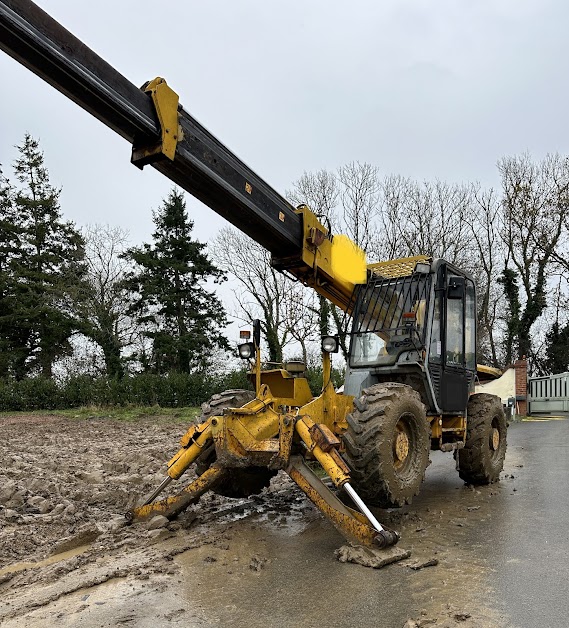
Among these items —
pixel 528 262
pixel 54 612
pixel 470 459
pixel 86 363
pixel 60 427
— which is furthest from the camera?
pixel 86 363

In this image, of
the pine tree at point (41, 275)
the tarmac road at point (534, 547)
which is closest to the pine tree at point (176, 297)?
the pine tree at point (41, 275)

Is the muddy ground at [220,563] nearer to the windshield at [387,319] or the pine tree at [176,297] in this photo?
the windshield at [387,319]

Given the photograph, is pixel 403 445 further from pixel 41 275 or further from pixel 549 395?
pixel 41 275

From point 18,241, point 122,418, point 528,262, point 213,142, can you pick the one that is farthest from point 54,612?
point 18,241

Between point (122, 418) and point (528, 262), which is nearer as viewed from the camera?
point (122, 418)

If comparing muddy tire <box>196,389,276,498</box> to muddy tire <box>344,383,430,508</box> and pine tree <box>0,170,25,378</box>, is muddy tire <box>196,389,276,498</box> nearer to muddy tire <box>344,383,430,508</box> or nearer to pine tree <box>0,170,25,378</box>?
muddy tire <box>344,383,430,508</box>

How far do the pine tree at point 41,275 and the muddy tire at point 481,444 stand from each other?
2822 cm

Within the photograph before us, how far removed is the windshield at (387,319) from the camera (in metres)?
7.23

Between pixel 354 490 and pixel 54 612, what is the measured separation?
274 centimetres

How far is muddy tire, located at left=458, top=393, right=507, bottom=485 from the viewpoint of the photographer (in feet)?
26.2

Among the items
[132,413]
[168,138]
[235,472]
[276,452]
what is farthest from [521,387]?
[168,138]

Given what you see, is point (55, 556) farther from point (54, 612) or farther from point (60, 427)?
point (60, 427)

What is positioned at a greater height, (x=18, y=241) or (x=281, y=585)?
(x=18, y=241)

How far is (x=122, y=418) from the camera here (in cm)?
2159
